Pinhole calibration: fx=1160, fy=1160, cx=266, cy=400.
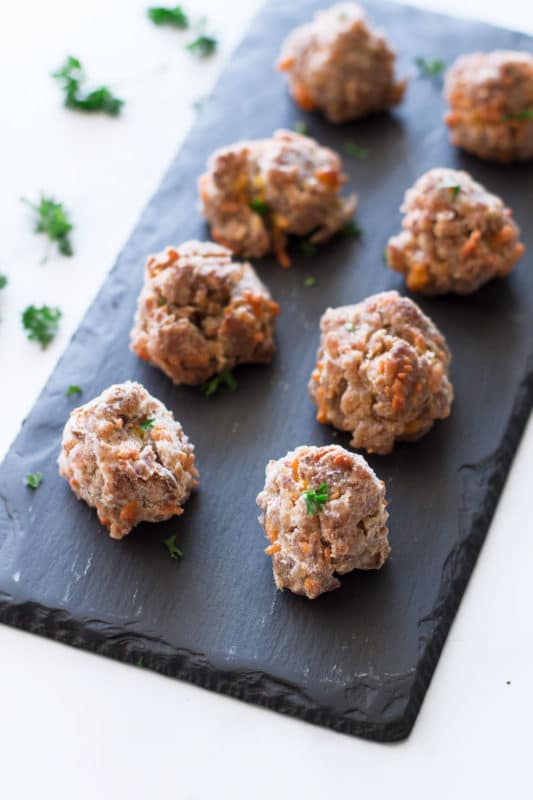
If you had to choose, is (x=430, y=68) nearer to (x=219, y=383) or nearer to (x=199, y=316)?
(x=199, y=316)

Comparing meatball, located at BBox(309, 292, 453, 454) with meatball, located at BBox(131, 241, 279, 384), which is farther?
meatball, located at BBox(131, 241, 279, 384)

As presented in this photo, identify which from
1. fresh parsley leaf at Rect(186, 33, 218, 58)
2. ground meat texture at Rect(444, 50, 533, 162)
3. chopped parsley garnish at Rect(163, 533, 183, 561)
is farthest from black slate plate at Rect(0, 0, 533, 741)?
fresh parsley leaf at Rect(186, 33, 218, 58)

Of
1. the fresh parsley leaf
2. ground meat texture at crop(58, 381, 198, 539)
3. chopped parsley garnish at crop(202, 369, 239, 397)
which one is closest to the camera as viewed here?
ground meat texture at crop(58, 381, 198, 539)

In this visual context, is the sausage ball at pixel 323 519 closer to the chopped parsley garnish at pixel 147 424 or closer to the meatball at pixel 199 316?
the chopped parsley garnish at pixel 147 424

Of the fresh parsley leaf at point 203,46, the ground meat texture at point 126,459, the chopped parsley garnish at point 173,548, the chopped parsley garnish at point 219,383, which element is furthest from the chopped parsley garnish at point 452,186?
the fresh parsley leaf at point 203,46

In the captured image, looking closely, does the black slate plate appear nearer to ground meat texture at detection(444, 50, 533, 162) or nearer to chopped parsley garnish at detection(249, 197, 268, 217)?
ground meat texture at detection(444, 50, 533, 162)

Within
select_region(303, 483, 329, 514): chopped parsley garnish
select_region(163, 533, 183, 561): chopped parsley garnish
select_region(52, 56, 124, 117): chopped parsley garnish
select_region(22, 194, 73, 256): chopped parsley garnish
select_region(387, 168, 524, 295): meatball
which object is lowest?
select_region(163, 533, 183, 561): chopped parsley garnish

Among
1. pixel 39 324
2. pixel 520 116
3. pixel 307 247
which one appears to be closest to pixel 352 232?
pixel 307 247
